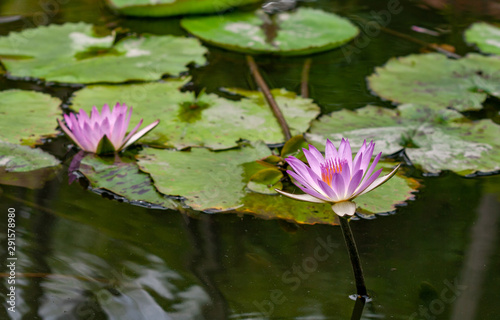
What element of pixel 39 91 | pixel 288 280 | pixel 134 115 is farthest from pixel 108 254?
pixel 39 91

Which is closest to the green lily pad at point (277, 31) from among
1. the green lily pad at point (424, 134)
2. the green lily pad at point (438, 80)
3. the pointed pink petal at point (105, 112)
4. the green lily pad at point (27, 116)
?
the green lily pad at point (438, 80)

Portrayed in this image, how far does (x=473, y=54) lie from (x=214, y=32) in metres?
1.42

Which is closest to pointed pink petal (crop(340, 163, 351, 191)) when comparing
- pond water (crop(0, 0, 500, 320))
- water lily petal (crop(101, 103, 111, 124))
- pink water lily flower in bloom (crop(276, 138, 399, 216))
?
pink water lily flower in bloom (crop(276, 138, 399, 216))

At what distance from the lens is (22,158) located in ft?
5.70

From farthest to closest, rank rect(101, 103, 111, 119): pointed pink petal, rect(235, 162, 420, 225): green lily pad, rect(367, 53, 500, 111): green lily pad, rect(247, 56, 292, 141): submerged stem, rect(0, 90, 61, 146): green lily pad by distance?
1. rect(367, 53, 500, 111): green lily pad
2. rect(247, 56, 292, 141): submerged stem
3. rect(0, 90, 61, 146): green lily pad
4. rect(101, 103, 111, 119): pointed pink petal
5. rect(235, 162, 420, 225): green lily pad

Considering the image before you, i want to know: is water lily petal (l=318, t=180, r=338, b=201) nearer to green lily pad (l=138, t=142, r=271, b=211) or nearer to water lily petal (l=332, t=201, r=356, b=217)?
water lily petal (l=332, t=201, r=356, b=217)

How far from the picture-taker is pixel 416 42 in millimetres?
2947

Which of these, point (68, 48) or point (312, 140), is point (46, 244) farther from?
point (68, 48)

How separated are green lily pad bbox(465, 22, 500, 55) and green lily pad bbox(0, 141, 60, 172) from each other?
234 cm

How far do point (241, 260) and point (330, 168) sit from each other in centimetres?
35

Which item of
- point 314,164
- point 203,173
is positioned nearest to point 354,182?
point 314,164

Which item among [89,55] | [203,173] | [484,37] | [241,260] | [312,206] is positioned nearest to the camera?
[241,260]

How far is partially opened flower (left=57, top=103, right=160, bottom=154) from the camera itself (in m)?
1.74

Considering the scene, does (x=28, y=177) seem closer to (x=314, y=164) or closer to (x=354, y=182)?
(x=314, y=164)
